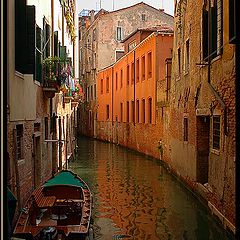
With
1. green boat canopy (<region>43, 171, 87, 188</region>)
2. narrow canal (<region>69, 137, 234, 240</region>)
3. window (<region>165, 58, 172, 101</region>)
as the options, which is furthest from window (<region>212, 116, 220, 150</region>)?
window (<region>165, 58, 172, 101</region>)

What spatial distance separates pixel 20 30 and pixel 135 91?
20.0 m

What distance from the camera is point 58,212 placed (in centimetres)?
812

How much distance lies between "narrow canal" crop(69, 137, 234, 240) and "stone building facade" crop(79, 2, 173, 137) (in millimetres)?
20157

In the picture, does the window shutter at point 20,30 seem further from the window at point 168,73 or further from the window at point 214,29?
the window at point 168,73

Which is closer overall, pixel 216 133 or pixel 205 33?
pixel 216 133

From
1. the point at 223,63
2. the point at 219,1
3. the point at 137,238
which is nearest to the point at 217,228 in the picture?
the point at 137,238

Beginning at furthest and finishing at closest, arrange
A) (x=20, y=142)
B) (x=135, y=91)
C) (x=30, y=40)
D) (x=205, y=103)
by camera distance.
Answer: (x=135, y=91)
(x=205, y=103)
(x=20, y=142)
(x=30, y=40)

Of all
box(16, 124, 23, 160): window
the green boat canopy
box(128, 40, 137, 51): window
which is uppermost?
box(128, 40, 137, 51): window

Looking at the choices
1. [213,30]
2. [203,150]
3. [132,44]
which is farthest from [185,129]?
[132,44]

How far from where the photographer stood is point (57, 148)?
15.4m

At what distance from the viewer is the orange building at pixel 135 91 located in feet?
72.7

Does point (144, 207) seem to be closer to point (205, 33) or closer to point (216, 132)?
point (216, 132)

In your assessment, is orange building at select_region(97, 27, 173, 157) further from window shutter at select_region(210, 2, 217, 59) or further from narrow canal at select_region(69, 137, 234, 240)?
window shutter at select_region(210, 2, 217, 59)

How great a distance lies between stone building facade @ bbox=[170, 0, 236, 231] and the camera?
843 cm
